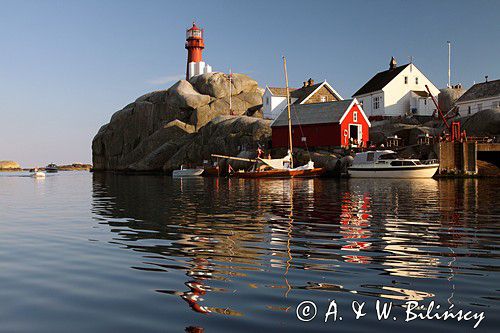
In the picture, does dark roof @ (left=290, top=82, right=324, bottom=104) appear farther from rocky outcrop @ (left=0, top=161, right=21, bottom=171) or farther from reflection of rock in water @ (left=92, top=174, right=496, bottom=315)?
rocky outcrop @ (left=0, top=161, right=21, bottom=171)

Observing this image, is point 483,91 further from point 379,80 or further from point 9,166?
point 9,166

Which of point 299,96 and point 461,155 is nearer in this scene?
point 461,155

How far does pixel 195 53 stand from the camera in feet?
335

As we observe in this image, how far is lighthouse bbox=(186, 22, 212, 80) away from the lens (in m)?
99.1

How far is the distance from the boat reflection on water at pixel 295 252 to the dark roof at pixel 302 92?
58.6m

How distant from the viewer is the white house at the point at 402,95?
7162 centimetres

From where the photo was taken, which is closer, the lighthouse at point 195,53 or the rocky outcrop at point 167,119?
the rocky outcrop at point 167,119

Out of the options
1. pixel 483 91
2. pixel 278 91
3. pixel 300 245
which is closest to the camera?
pixel 300 245

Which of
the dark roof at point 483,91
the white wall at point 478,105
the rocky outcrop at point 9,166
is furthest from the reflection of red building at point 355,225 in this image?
the rocky outcrop at point 9,166

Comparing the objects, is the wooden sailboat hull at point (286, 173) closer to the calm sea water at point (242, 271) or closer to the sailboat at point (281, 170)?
the sailboat at point (281, 170)

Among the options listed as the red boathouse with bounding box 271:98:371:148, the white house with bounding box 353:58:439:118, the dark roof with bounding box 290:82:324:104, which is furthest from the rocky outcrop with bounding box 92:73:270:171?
the white house with bounding box 353:58:439:118

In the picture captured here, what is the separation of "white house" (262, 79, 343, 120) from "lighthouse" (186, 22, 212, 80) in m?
24.0

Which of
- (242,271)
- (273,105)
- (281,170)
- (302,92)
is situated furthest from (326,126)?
(242,271)

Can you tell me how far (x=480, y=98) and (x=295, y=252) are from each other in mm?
63568
